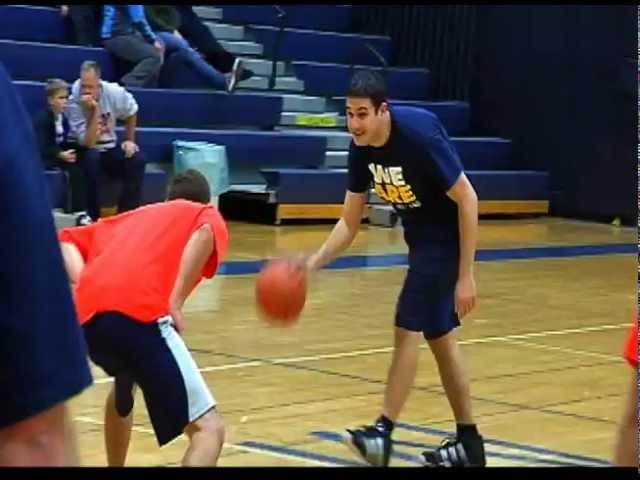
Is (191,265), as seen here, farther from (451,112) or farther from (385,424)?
(451,112)

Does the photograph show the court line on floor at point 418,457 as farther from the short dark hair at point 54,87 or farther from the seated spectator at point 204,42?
the seated spectator at point 204,42

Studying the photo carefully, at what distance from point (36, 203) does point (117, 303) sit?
2788 millimetres

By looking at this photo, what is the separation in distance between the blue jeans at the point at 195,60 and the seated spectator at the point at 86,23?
2.51 ft

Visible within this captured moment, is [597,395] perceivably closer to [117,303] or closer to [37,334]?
[117,303]

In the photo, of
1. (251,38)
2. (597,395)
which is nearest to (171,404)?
(597,395)

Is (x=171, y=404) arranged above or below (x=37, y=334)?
below

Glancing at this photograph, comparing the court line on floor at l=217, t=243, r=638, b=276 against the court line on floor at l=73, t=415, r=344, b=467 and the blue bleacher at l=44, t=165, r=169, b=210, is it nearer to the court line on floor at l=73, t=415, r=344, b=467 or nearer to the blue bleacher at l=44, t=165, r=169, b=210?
the blue bleacher at l=44, t=165, r=169, b=210

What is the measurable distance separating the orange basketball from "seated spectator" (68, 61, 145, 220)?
803 cm

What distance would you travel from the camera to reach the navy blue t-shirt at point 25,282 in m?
1.74

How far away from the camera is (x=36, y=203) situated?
1.76m

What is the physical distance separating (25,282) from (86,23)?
14.5 m

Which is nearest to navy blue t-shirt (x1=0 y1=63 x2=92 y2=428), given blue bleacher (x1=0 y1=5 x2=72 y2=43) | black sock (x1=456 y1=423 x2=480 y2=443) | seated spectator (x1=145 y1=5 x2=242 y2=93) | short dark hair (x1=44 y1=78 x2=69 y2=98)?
black sock (x1=456 y1=423 x2=480 y2=443)

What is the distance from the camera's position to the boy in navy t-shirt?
5480mm

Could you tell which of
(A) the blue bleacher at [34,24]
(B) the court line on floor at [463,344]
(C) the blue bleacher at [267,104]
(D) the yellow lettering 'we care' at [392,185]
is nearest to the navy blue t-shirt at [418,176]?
(D) the yellow lettering 'we care' at [392,185]
